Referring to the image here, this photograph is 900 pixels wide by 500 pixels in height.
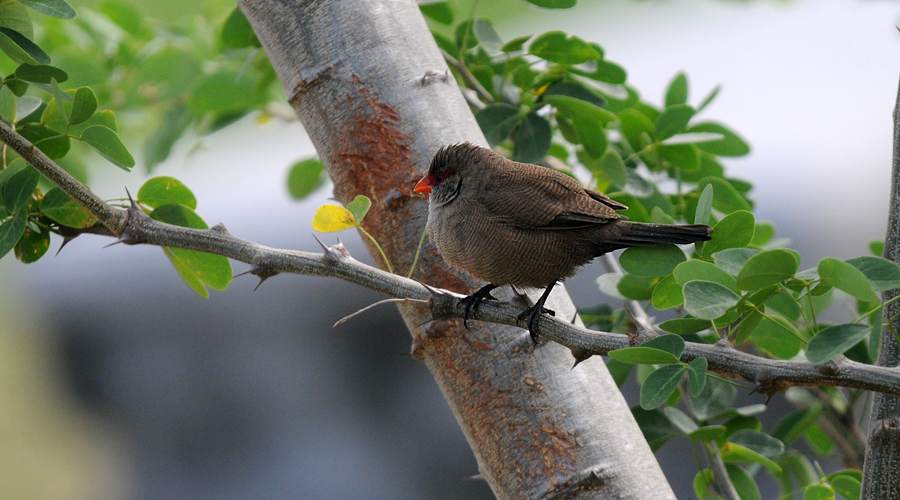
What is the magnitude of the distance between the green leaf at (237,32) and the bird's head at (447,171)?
2.62 ft

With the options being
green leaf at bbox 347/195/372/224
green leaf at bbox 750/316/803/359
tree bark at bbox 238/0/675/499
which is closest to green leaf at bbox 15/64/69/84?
tree bark at bbox 238/0/675/499

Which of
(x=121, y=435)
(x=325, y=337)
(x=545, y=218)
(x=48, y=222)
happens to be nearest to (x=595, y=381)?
(x=545, y=218)

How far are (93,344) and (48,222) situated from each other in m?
2.68

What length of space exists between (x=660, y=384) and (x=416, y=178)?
67cm

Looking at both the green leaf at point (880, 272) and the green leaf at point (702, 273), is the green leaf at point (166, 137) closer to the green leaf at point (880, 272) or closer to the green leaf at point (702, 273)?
the green leaf at point (702, 273)

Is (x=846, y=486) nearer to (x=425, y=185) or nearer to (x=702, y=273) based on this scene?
(x=702, y=273)

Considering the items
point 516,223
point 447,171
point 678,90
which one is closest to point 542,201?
point 516,223

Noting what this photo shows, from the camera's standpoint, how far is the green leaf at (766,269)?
994 mm

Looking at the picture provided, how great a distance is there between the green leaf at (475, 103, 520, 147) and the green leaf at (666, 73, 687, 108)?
0.53 metres

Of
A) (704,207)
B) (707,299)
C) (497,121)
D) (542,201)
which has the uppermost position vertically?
(497,121)

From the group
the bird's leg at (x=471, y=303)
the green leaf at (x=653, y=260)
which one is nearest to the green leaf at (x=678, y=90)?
the green leaf at (x=653, y=260)

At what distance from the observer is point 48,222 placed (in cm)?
146

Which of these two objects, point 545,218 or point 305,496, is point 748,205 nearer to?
point 545,218

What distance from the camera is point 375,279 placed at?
1.18 m
